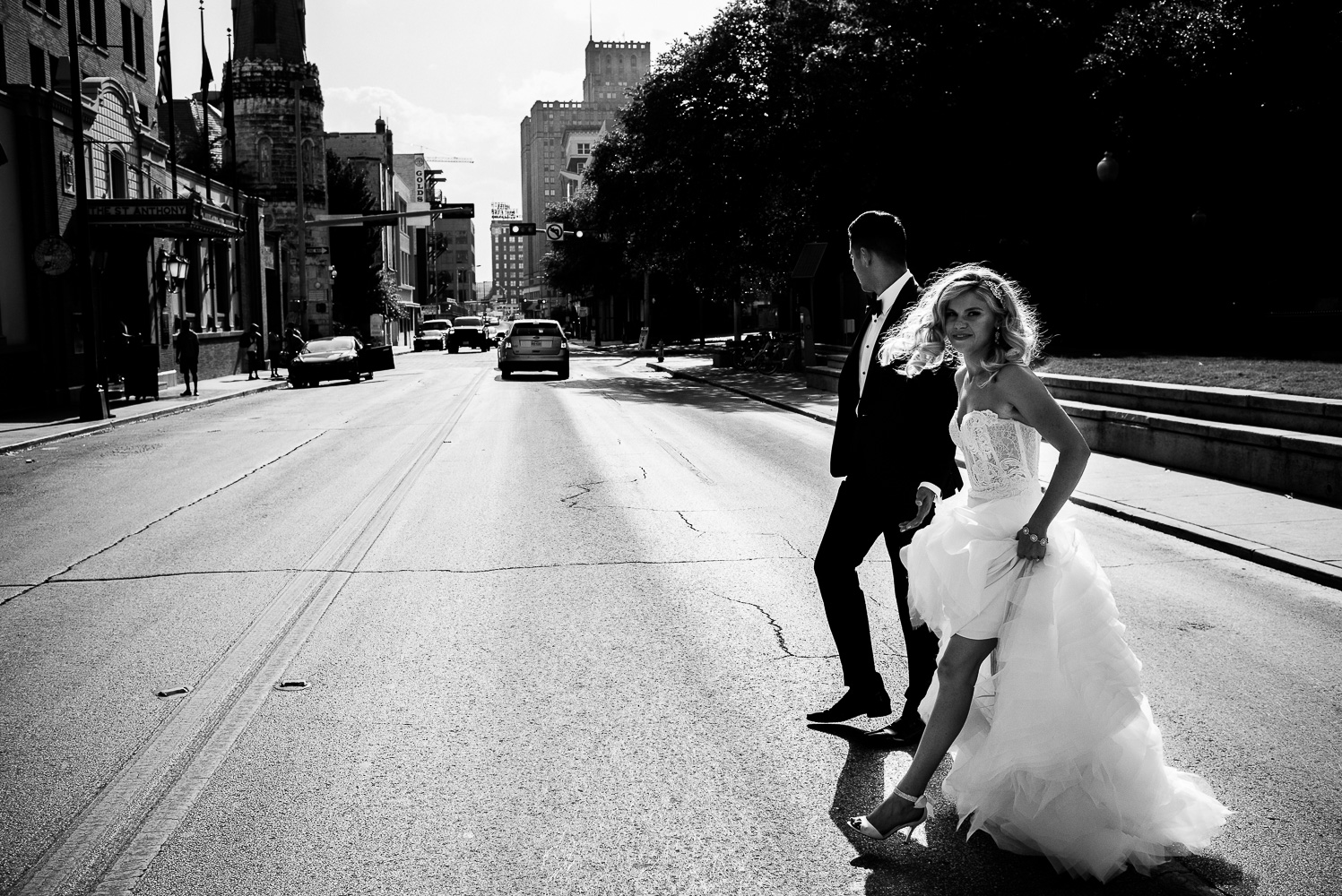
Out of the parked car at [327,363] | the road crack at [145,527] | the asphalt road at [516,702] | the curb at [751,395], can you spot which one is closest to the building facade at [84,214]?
the parked car at [327,363]

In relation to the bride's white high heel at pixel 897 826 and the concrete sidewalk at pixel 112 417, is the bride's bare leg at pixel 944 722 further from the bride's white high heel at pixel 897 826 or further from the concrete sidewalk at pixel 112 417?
the concrete sidewalk at pixel 112 417

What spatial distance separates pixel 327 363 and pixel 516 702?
3183 centimetres

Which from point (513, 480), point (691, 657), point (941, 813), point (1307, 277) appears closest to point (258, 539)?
point (513, 480)

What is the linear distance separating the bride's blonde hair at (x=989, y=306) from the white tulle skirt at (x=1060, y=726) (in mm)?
466

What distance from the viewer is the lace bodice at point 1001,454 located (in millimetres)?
3676

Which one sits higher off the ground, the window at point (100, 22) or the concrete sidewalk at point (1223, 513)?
the window at point (100, 22)

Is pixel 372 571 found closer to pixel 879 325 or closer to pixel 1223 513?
pixel 879 325

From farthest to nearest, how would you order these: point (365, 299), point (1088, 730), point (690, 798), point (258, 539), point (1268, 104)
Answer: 1. point (365, 299)
2. point (1268, 104)
3. point (258, 539)
4. point (690, 798)
5. point (1088, 730)

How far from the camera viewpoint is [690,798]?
4035 millimetres

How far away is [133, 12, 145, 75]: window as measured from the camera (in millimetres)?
34719

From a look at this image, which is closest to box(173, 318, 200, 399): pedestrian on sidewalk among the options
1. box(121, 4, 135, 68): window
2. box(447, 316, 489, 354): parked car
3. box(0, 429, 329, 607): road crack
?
box(121, 4, 135, 68): window

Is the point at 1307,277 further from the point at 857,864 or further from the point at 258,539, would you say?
the point at 857,864

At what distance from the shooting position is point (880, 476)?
445cm

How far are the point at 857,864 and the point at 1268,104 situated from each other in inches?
880
